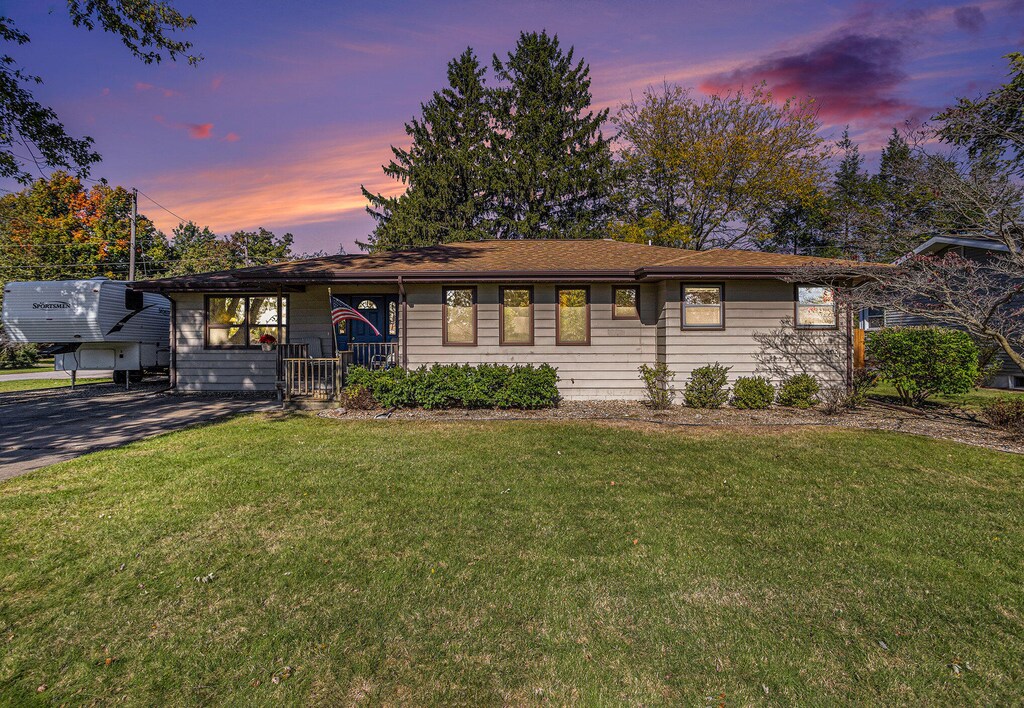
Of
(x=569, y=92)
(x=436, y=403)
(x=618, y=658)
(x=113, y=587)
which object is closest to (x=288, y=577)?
(x=113, y=587)

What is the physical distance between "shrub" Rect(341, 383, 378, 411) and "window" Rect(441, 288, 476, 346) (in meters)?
2.29

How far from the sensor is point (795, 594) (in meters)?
2.96

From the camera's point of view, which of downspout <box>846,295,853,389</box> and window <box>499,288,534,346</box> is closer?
downspout <box>846,295,853,389</box>

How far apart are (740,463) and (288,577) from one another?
523 centimetres

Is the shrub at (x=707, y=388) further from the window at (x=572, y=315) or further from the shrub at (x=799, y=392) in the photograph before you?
the window at (x=572, y=315)

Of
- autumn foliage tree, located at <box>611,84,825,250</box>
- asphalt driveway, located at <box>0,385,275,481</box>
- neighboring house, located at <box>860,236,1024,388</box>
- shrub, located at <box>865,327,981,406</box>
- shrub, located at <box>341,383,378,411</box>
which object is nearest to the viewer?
asphalt driveway, located at <box>0,385,275,481</box>

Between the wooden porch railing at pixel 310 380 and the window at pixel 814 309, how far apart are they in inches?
415

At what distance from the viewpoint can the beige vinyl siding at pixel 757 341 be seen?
32.9ft

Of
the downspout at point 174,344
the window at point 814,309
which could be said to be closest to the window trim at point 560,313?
the window at point 814,309

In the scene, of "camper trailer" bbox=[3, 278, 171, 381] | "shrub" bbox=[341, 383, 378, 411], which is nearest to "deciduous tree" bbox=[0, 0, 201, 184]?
"camper trailer" bbox=[3, 278, 171, 381]

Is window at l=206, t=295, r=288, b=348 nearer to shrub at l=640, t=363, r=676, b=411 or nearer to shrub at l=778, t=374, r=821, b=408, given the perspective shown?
shrub at l=640, t=363, r=676, b=411

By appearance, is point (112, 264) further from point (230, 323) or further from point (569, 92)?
point (569, 92)

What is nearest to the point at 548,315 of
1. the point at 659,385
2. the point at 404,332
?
the point at 659,385

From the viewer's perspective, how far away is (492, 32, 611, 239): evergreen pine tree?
24.8 m
